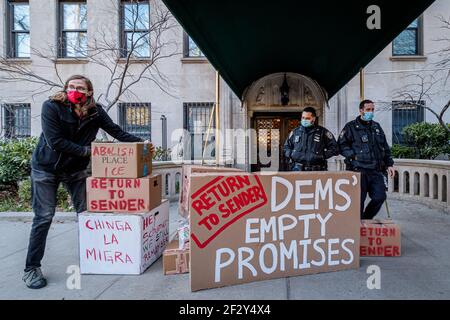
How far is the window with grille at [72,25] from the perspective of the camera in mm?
11234

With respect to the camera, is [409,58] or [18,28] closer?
[409,58]

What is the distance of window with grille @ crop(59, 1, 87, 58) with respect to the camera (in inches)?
442

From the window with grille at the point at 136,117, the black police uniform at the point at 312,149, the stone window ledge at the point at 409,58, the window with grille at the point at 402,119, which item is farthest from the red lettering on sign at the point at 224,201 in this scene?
the stone window ledge at the point at 409,58

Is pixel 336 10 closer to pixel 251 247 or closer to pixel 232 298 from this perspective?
pixel 251 247

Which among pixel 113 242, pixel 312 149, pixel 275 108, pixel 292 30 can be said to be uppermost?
pixel 292 30

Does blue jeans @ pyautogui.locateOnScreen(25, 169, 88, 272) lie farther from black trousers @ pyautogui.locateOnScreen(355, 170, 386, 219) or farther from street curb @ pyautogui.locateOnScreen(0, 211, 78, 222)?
black trousers @ pyautogui.locateOnScreen(355, 170, 386, 219)

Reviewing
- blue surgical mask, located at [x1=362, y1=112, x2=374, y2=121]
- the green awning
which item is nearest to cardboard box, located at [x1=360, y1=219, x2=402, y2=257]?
blue surgical mask, located at [x1=362, y1=112, x2=374, y2=121]

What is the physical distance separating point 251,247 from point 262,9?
269cm

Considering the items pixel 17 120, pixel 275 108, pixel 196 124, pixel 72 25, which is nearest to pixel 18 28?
pixel 72 25

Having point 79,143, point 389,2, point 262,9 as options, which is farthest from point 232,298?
point 389,2

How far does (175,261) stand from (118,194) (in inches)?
36.8

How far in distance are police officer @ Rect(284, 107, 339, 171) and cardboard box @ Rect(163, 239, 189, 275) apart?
217cm

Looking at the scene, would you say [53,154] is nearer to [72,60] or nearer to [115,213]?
[115,213]

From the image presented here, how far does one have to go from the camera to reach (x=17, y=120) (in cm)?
1147
